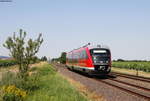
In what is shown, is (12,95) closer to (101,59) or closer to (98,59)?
(98,59)

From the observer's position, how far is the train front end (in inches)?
931

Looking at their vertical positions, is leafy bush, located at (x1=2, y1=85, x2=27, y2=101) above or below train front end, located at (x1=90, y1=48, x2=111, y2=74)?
below

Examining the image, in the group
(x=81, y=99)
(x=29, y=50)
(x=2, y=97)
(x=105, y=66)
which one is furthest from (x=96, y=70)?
(x=2, y=97)

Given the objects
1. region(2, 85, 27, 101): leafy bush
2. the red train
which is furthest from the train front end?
region(2, 85, 27, 101): leafy bush

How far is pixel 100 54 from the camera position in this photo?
2408cm

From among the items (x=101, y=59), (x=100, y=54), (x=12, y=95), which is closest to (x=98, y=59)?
(x=101, y=59)

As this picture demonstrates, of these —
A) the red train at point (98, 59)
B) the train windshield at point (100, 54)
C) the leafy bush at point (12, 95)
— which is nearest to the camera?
the leafy bush at point (12, 95)

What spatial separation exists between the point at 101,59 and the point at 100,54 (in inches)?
20.6

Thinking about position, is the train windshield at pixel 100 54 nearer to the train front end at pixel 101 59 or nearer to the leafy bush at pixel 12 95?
the train front end at pixel 101 59

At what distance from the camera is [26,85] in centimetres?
1399

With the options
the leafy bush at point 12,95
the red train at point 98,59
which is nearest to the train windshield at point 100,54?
the red train at point 98,59

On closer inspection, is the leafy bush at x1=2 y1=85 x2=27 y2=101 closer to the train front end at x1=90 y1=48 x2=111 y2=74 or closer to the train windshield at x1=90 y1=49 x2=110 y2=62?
the train front end at x1=90 y1=48 x2=111 y2=74

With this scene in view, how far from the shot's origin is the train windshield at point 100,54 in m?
23.8

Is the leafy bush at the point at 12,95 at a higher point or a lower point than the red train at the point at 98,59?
lower
